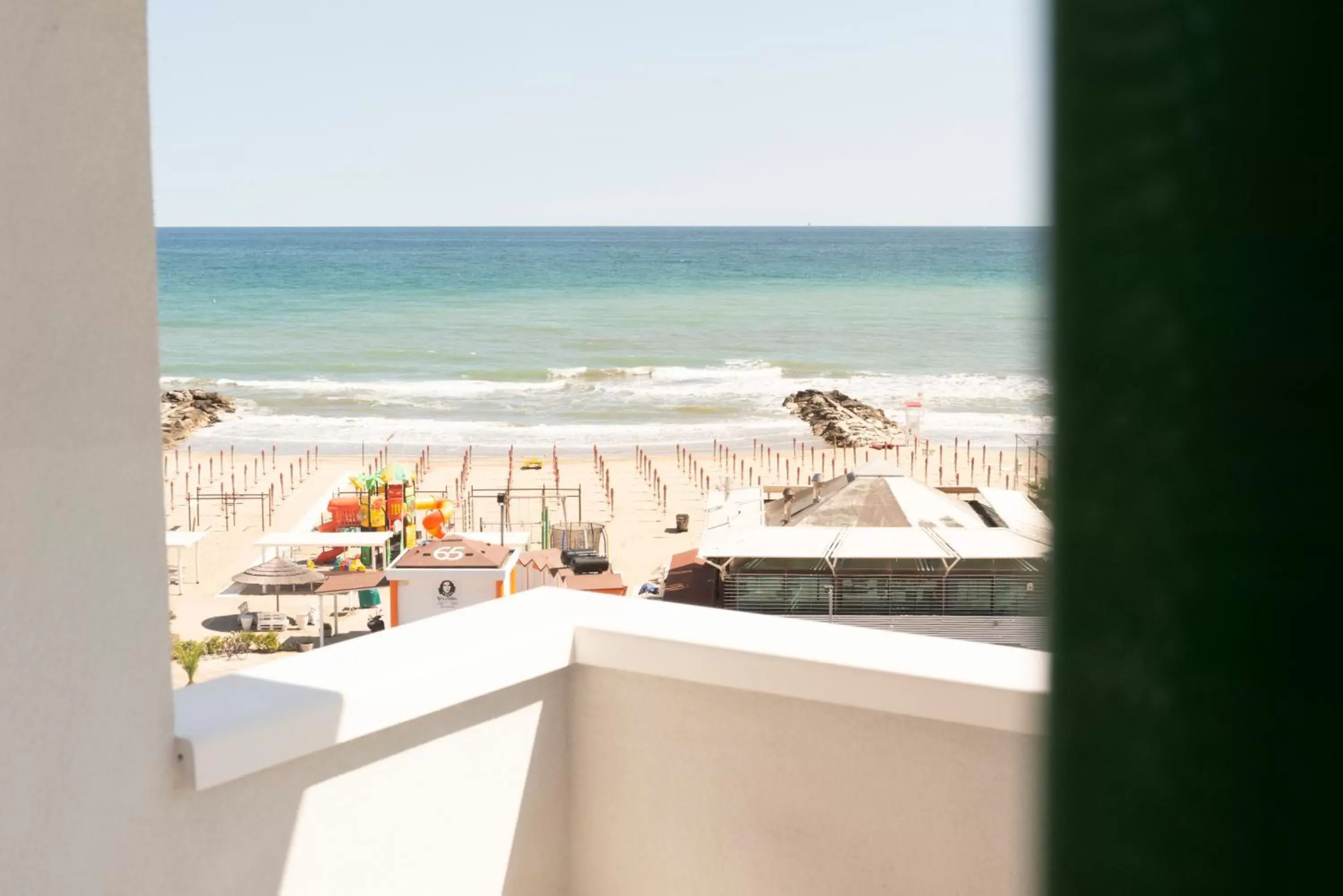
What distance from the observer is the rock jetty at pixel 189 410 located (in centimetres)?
2114

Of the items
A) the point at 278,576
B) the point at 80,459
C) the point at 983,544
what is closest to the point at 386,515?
the point at 278,576

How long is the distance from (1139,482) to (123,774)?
5.08 ft

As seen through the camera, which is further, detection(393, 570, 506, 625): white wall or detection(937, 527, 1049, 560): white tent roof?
detection(937, 527, 1049, 560): white tent roof

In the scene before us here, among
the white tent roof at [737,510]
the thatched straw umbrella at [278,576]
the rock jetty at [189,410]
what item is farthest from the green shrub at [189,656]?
the rock jetty at [189,410]

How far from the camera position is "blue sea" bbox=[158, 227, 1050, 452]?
73.4 ft

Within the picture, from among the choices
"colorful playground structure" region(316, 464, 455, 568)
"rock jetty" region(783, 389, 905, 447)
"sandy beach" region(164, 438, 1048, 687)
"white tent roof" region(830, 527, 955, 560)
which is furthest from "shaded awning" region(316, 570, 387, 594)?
"rock jetty" region(783, 389, 905, 447)

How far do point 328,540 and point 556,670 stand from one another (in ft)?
32.7

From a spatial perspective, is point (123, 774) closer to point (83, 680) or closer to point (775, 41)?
point (83, 680)

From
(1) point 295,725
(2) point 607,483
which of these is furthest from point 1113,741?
(2) point 607,483

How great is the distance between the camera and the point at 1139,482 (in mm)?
152

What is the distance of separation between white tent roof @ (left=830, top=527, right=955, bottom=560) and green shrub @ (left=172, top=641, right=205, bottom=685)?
15.0ft

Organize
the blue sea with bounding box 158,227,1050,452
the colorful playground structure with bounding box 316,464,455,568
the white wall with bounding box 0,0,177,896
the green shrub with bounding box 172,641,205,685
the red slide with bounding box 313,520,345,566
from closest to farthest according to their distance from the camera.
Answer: the white wall with bounding box 0,0,177,896 < the green shrub with bounding box 172,641,205,685 < the red slide with bounding box 313,520,345,566 < the colorful playground structure with bounding box 316,464,455,568 < the blue sea with bounding box 158,227,1050,452

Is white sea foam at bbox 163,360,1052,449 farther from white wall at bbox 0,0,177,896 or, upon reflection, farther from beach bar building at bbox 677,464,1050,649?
white wall at bbox 0,0,177,896

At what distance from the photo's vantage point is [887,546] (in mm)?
9641
